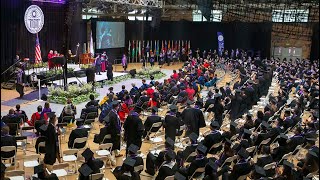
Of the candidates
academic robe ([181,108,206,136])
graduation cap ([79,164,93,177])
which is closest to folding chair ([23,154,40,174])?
graduation cap ([79,164,93,177])

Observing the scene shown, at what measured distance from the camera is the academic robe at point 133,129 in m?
9.91

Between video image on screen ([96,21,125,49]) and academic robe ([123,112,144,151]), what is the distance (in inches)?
765

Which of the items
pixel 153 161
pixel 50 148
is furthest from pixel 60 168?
pixel 153 161

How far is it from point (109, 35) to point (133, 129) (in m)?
21.0

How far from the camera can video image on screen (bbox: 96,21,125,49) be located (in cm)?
2870

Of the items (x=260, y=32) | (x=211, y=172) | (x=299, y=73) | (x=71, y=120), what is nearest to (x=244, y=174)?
(x=211, y=172)

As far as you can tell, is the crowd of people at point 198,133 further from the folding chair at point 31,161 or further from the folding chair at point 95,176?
the folding chair at point 31,161

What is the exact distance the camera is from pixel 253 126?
36.4 feet

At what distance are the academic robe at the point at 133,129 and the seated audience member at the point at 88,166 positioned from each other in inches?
107

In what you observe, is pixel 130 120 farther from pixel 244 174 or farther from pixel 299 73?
pixel 299 73

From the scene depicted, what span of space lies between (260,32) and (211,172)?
28.5 metres

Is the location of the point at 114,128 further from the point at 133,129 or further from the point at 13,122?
the point at 13,122

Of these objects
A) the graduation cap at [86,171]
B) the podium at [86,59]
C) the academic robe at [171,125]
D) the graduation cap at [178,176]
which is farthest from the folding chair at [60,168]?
the podium at [86,59]

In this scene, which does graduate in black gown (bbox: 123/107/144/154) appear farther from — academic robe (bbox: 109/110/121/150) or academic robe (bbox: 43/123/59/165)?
academic robe (bbox: 43/123/59/165)
